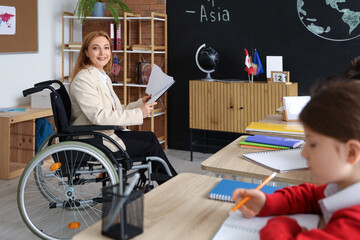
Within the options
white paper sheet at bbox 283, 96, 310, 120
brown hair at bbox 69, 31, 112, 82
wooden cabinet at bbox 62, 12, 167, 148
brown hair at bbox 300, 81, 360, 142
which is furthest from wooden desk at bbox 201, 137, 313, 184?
wooden cabinet at bbox 62, 12, 167, 148

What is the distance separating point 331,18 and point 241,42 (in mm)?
904

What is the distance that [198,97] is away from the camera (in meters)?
4.56

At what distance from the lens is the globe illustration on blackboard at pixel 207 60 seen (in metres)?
4.51

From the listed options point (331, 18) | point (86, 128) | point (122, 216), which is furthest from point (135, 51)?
point (122, 216)

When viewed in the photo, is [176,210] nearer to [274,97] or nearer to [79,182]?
[79,182]

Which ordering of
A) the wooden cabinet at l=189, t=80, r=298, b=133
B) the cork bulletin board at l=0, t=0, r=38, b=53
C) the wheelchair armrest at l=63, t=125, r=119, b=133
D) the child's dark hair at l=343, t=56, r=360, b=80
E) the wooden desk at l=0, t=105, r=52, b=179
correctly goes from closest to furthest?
Answer: the child's dark hair at l=343, t=56, r=360, b=80 → the wheelchair armrest at l=63, t=125, r=119, b=133 → the wooden desk at l=0, t=105, r=52, b=179 → the wooden cabinet at l=189, t=80, r=298, b=133 → the cork bulletin board at l=0, t=0, r=38, b=53

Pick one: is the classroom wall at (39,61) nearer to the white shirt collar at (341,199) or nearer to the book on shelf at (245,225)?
the book on shelf at (245,225)

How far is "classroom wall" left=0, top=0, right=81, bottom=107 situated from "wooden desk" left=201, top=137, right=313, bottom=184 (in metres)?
3.27

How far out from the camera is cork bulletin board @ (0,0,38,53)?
14.2ft

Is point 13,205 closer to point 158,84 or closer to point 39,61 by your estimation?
point 158,84

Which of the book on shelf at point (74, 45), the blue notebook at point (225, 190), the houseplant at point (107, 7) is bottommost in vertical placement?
the blue notebook at point (225, 190)

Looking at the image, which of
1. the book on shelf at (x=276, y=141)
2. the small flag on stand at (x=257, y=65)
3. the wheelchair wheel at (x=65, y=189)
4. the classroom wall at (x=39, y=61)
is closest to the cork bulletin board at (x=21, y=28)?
the classroom wall at (x=39, y=61)

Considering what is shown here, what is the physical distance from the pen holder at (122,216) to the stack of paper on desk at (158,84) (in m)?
1.78

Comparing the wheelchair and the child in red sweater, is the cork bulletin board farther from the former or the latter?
the child in red sweater
